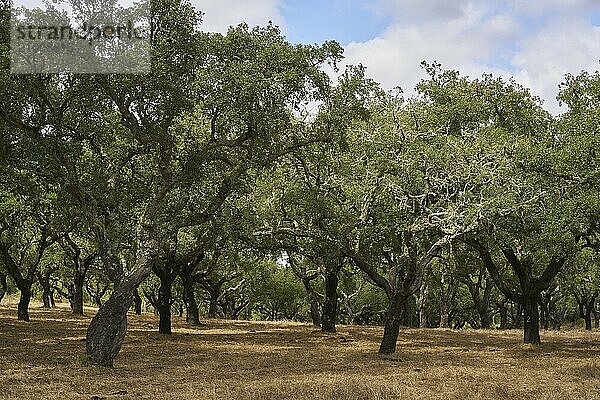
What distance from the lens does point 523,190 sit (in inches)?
720

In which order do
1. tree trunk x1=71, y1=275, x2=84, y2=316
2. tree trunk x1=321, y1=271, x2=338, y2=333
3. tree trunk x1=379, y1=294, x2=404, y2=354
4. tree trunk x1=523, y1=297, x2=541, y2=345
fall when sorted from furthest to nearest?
tree trunk x1=71, y1=275, x2=84, y2=316
tree trunk x1=321, y1=271, x2=338, y2=333
tree trunk x1=523, y1=297, x2=541, y2=345
tree trunk x1=379, y1=294, x2=404, y2=354

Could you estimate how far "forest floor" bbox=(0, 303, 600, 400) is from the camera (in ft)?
35.9

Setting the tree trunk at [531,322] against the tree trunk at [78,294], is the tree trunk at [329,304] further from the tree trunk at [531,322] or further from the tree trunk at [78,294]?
the tree trunk at [78,294]

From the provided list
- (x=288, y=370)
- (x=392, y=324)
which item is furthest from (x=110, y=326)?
(x=392, y=324)

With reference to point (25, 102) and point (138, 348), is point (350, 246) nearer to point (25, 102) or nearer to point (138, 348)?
point (138, 348)

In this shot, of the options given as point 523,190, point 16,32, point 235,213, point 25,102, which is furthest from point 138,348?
point 523,190

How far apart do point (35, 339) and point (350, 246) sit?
34.1 ft

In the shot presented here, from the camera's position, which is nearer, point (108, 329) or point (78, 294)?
point (108, 329)

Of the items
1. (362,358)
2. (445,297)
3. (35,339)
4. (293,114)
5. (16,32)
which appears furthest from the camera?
(445,297)

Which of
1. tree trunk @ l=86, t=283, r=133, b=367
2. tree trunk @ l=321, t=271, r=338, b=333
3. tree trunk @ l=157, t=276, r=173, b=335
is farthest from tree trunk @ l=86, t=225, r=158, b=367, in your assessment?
tree trunk @ l=321, t=271, r=338, b=333

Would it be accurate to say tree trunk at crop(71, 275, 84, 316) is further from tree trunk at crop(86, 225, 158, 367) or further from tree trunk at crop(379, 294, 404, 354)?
tree trunk at crop(86, 225, 158, 367)

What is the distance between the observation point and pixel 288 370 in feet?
47.3

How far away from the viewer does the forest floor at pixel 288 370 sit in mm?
10938

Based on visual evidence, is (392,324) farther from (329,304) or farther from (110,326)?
(329,304)
